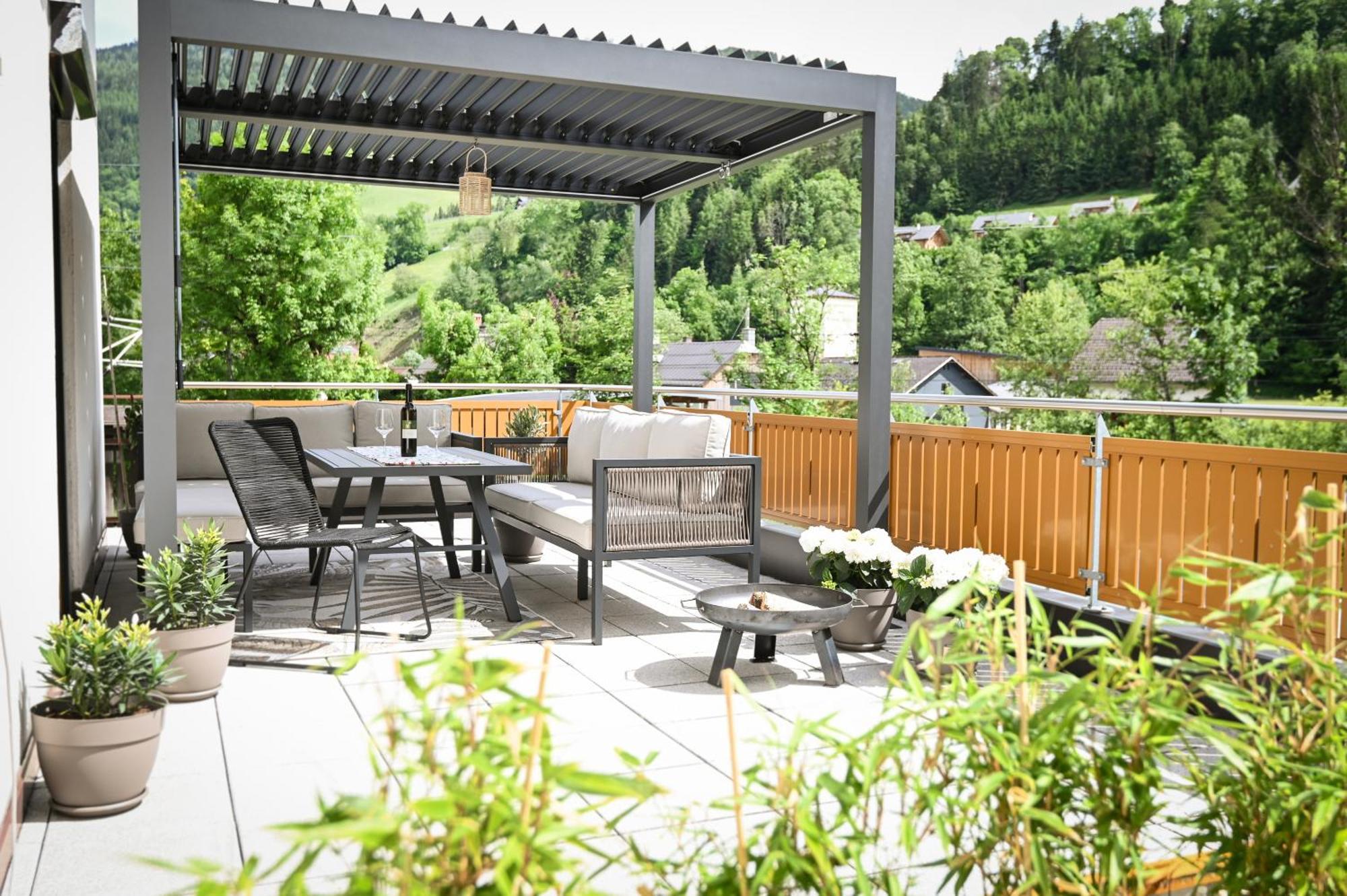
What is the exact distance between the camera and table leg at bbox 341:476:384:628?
4688mm

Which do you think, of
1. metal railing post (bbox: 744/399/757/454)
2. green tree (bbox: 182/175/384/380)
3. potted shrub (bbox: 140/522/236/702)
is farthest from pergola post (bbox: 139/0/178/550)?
green tree (bbox: 182/175/384/380)

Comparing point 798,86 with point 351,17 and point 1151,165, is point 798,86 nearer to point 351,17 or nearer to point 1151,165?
point 351,17

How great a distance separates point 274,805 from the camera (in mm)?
2992

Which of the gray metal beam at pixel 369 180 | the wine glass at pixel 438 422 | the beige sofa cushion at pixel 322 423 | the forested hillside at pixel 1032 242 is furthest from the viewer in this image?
the forested hillside at pixel 1032 242

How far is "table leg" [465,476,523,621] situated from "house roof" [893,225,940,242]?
1474 inches

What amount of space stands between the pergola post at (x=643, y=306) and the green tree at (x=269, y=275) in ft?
81.2

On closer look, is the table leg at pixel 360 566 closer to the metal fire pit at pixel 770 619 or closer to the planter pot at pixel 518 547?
the planter pot at pixel 518 547

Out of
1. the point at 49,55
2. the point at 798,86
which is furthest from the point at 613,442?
the point at 49,55

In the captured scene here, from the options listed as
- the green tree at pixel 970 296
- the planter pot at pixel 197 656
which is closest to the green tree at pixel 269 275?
the green tree at pixel 970 296

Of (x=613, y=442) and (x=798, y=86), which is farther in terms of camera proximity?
(x=613, y=442)

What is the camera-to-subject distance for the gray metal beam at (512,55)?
4477 millimetres

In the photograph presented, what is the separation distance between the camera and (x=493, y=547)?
17.4 ft

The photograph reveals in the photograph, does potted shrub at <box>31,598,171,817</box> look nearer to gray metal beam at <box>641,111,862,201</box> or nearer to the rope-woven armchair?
the rope-woven armchair

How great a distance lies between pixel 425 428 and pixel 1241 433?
32.2 metres
